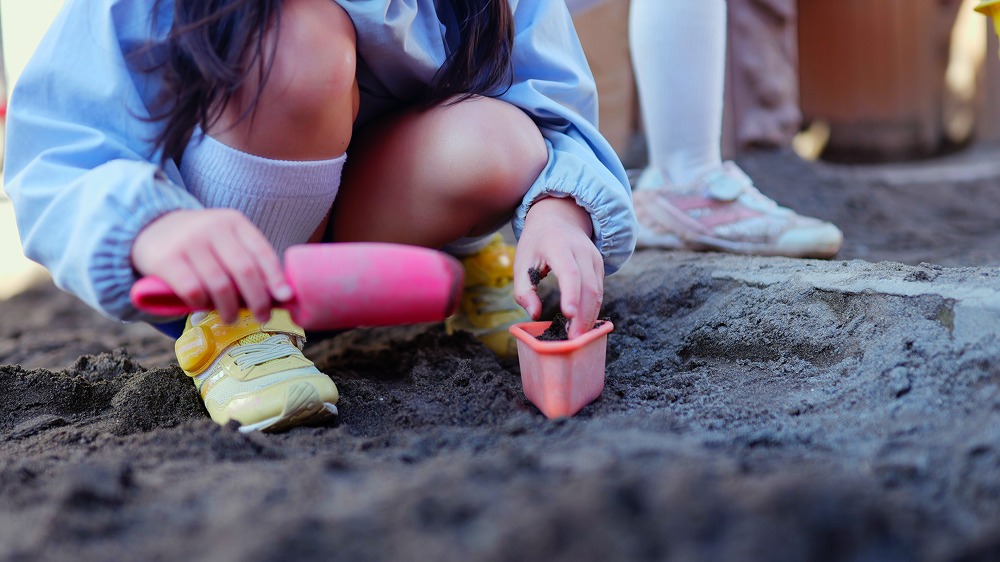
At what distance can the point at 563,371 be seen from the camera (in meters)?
0.78

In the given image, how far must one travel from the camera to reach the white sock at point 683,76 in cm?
145

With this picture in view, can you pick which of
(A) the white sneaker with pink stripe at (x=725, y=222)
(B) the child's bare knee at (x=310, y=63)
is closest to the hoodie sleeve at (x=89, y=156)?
(B) the child's bare knee at (x=310, y=63)

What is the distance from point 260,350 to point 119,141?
27 centimetres

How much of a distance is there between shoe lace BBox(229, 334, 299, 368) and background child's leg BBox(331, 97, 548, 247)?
0.21m

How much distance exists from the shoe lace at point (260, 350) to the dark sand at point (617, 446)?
83mm

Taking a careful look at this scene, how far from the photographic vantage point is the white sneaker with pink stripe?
140 cm

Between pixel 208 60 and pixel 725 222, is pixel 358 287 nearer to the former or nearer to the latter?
pixel 208 60

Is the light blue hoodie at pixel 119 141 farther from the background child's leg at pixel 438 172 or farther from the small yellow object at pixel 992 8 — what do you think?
the small yellow object at pixel 992 8

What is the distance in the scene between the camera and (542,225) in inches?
36.9

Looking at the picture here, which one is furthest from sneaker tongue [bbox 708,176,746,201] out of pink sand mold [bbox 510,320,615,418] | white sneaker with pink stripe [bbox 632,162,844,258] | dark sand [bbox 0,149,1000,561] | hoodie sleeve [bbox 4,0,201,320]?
hoodie sleeve [bbox 4,0,201,320]

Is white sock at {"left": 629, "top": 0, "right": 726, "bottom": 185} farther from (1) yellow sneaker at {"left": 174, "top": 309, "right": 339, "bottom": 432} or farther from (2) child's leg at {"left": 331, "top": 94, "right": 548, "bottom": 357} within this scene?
(1) yellow sneaker at {"left": 174, "top": 309, "right": 339, "bottom": 432}

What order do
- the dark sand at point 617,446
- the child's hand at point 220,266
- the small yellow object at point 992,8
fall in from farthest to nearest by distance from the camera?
the small yellow object at point 992,8 < the child's hand at point 220,266 < the dark sand at point 617,446

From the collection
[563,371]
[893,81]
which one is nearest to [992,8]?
[563,371]

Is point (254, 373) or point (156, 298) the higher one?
point (156, 298)
